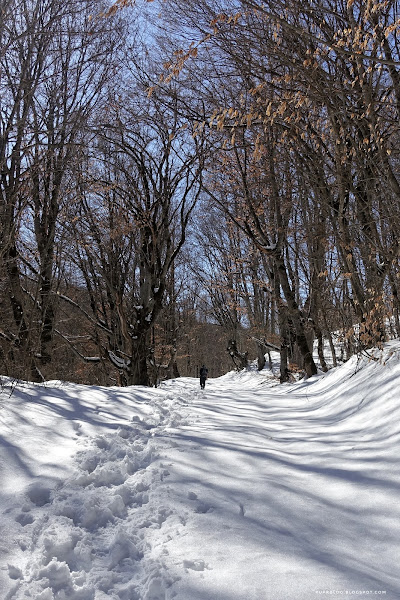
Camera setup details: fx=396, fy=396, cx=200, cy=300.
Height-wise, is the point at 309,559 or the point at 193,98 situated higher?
the point at 193,98

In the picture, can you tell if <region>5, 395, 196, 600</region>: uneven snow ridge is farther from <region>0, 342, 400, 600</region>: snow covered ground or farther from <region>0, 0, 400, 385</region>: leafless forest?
<region>0, 0, 400, 385</region>: leafless forest

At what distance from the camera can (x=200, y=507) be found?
9.05 feet

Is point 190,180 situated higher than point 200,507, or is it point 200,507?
point 190,180

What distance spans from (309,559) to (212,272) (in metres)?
21.7

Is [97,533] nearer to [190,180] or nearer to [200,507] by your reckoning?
[200,507]

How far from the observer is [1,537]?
7.48 feet

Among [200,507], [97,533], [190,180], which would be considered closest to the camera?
[97,533]

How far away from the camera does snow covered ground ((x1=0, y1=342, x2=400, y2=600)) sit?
1.96 m

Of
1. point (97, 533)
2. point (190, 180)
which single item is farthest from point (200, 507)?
point (190, 180)

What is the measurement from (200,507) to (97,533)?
70 cm

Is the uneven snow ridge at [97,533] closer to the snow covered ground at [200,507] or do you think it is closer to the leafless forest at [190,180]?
the snow covered ground at [200,507]

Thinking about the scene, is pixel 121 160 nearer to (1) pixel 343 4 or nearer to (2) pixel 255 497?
(1) pixel 343 4

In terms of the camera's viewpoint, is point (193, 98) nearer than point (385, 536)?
No

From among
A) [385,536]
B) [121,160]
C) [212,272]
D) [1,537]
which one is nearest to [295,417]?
[385,536]
